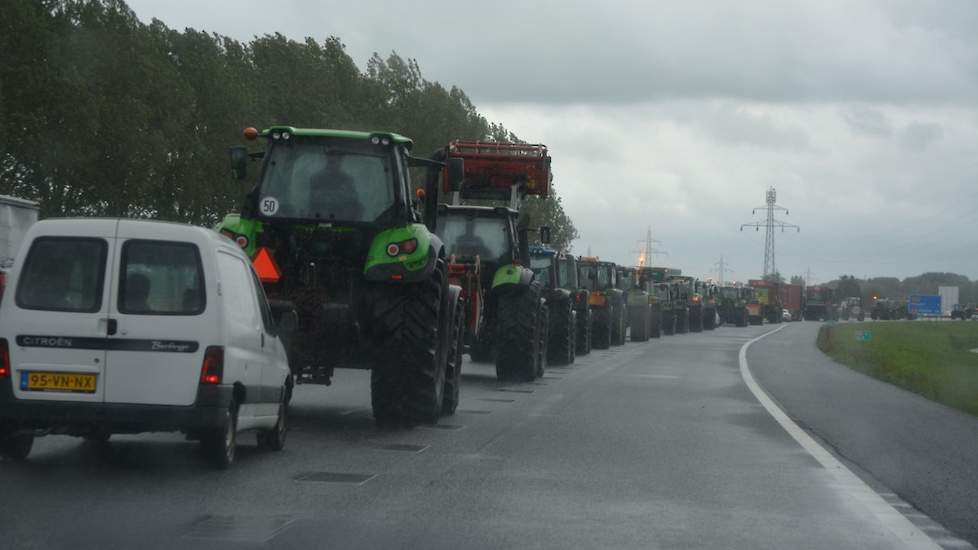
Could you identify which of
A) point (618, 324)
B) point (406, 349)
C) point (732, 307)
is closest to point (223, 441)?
point (406, 349)

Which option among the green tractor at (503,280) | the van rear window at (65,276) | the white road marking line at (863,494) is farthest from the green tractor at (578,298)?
the van rear window at (65,276)

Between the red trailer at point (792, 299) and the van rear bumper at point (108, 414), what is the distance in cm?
11879

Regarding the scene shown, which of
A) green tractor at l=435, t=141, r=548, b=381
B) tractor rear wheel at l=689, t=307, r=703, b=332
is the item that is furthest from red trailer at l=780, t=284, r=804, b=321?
green tractor at l=435, t=141, r=548, b=381

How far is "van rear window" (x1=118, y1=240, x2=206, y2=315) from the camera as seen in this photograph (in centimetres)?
1072

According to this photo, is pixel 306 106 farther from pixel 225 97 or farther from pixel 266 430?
pixel 266 430

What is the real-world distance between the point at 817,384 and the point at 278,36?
213 ft

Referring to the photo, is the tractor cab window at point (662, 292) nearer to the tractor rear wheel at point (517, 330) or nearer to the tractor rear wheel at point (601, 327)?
the tractor rear wheel at point (601, 327)

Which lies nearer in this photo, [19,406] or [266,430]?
[19,406]

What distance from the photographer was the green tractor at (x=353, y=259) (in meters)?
14.9

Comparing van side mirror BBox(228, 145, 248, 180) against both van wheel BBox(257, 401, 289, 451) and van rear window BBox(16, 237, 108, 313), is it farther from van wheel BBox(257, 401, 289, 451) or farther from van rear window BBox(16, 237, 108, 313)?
van rear window BBox(16, 237, 108, 313)

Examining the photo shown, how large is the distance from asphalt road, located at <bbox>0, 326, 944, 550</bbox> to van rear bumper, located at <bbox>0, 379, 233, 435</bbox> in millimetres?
371

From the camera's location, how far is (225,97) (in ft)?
227

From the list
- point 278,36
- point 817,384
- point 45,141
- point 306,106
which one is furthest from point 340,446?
point 278,36

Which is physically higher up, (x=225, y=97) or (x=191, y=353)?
(x=225, y=97)
